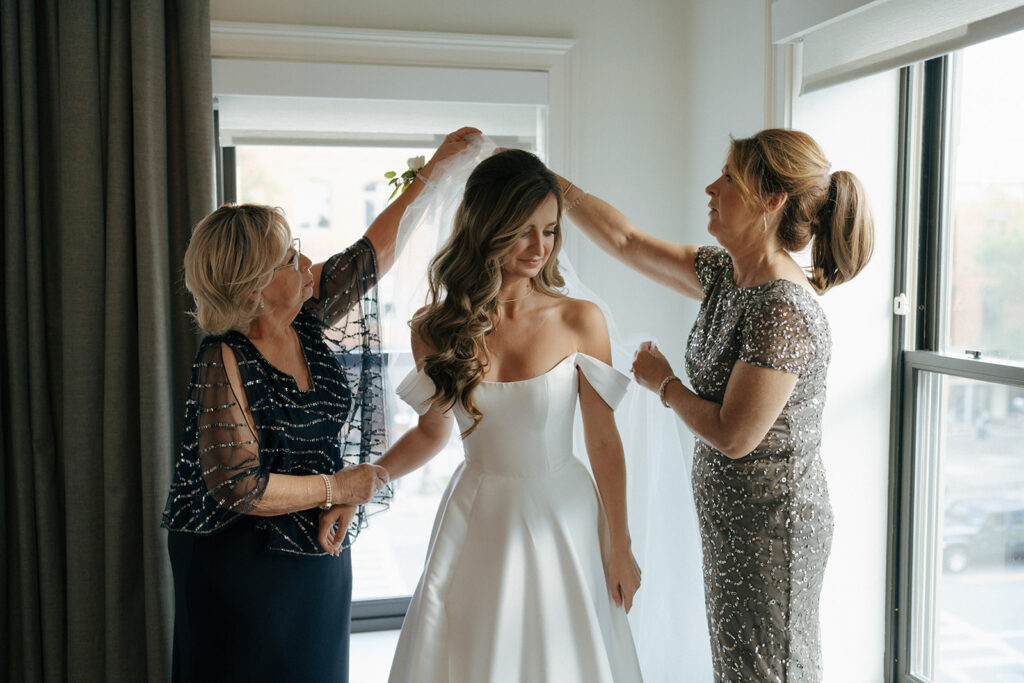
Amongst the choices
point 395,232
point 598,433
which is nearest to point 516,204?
point 395,232

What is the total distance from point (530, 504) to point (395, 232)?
724mm

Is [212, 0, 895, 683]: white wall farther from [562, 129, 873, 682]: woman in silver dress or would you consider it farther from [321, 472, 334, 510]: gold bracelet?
[321, 472, 334, 510]: gold bracelet

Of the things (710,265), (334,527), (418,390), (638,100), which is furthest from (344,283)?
(638,100)

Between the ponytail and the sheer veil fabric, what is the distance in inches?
21.3

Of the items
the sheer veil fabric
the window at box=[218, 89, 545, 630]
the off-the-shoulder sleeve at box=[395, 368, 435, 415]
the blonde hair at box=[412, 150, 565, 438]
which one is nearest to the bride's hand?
the sheer veil fabric

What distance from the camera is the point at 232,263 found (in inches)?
64.7

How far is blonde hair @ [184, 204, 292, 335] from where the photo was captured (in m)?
1.64

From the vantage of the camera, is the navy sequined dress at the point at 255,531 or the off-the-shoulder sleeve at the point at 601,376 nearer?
the navy sequined dress at the point at 255,531

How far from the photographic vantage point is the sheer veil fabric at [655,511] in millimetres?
2045

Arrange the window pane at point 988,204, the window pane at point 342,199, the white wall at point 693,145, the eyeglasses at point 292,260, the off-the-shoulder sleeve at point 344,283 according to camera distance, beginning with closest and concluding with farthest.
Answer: the eyeglasses at point 292,260
the off-the-shoulder sleeve at point 344,283
the window pane at point 988,204
the white wall at point 693,145
the window pane at point 342,199

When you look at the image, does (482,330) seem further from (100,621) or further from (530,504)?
(100,621)

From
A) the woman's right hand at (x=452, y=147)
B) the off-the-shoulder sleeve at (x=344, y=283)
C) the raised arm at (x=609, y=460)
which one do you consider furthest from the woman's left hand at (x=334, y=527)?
the woman's right hand at (x=452, y=147)

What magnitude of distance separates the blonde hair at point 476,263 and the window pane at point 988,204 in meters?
1.17

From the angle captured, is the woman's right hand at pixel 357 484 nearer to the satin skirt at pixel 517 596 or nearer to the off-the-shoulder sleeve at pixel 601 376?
the satin skirt at pixel 517 596
